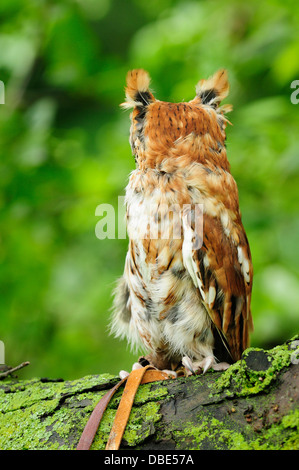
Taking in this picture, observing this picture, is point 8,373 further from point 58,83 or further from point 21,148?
point 58,83


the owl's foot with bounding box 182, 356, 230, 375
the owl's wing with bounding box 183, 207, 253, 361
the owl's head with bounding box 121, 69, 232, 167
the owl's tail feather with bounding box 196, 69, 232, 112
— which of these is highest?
the owl's tail feather with bounding box 196, 69, 232, 112

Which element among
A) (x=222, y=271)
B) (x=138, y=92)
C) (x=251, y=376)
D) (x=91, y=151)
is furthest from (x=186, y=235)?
(x=91, y=151)

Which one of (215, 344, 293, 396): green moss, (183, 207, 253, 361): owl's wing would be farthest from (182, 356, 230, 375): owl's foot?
(215, 344, 293, 396): green moss

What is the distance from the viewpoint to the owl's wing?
2311mm

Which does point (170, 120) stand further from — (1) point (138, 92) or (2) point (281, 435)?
(2) point (281, 435)

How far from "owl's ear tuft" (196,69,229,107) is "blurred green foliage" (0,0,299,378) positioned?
120cm

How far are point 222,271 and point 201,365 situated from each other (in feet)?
1.53

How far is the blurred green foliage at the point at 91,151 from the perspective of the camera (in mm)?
3926

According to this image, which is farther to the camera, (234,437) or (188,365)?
(188,365)

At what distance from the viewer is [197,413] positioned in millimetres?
1901

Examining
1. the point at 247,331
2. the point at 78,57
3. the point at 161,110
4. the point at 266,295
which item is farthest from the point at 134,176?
the point at 78,57

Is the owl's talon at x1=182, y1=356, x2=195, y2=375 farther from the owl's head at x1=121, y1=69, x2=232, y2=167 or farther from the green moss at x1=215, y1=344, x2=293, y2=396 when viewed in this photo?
the owl's head at x1=121, y1=69, x2=232, y2=167

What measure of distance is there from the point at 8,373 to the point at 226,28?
3.90m

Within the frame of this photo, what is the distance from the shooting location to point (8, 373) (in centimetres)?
264
